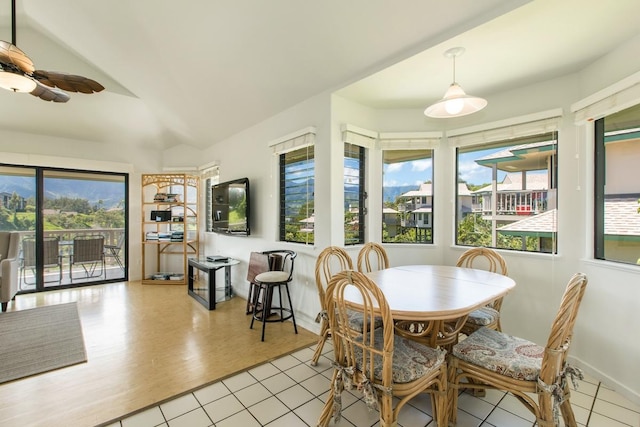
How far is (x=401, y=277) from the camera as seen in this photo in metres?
2.25

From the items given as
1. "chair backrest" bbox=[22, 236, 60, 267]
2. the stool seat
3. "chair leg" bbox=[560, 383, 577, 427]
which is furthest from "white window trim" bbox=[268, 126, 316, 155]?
"chair backrest" bbox=[22, 236, 60, 267]

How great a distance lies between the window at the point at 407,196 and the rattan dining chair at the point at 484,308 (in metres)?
0.58

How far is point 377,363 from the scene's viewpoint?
1.49 m

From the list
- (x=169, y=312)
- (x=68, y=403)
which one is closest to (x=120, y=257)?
(x=169, y=312)

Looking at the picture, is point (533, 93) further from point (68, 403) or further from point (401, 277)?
point (68, 403)

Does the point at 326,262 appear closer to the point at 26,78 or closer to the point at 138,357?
the point at 138,357

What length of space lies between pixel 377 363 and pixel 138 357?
223 centimetres

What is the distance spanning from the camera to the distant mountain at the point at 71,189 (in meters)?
4.57

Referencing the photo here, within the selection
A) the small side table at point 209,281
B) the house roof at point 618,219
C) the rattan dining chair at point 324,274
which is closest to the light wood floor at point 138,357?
the small side table at point 209,281

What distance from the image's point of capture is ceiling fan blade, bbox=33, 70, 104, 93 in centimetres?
253

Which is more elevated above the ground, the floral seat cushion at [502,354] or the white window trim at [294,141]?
the white window trim at [294,141]

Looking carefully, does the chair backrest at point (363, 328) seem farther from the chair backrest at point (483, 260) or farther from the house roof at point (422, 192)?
the house roof at point (422, 192)

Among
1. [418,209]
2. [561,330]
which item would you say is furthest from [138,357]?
[418,209]

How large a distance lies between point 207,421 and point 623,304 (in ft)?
9.67
